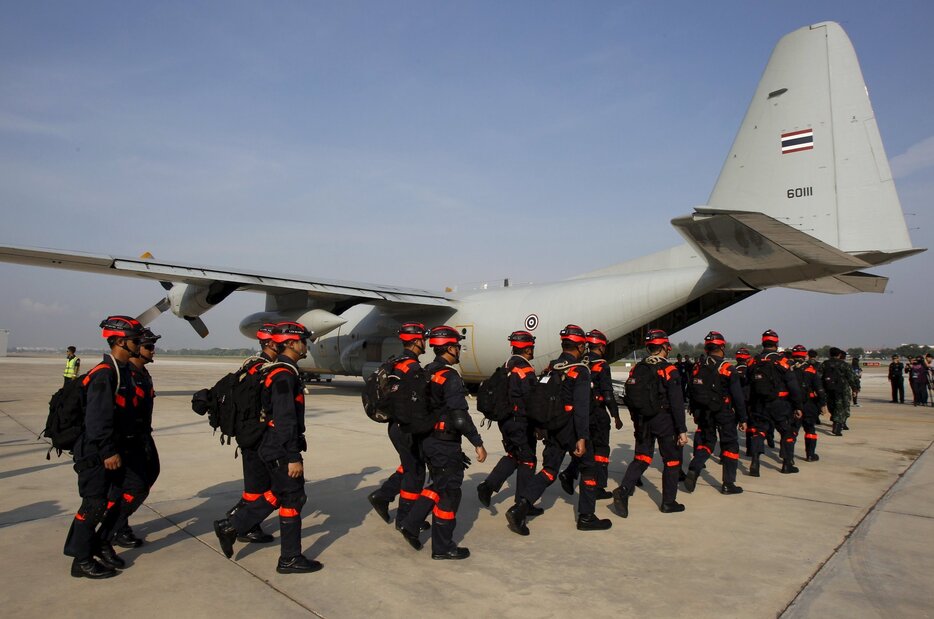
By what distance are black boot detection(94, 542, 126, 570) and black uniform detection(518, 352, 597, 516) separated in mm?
3608

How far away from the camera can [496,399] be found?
6.12m

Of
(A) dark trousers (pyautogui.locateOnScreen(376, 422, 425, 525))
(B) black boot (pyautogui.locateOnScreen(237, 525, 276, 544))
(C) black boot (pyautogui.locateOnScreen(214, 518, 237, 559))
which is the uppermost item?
(A) dark trousers (pyautogui.locateOnScreen(376, 422, 425, 525))

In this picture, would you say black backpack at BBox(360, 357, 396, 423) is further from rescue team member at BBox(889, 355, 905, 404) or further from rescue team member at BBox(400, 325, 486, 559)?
rescue team member at BBox(889, 355, 905, 404)

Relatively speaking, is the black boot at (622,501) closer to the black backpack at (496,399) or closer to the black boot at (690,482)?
the black boot at (690,482)

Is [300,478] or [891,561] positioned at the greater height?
[300,478]

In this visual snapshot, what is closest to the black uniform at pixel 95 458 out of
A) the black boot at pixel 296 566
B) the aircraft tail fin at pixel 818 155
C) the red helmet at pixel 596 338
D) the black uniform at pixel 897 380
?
the black boot at pixel 296 566

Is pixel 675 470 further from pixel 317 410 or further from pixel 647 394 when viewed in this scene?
pixel 317 410

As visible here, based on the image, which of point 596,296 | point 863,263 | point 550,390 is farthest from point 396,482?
point 596,296

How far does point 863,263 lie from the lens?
10.7 metres

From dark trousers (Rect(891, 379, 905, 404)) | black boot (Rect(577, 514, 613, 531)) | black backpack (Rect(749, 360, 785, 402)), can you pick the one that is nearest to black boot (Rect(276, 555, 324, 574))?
black boot (Rect(577, 514, 613, 531))

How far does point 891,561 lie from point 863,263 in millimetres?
7518

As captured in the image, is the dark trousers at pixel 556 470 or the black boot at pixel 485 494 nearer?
the dark trousers at pixel 556 470

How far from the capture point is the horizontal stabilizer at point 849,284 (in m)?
12.8

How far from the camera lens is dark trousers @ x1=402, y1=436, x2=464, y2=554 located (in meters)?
5.07
